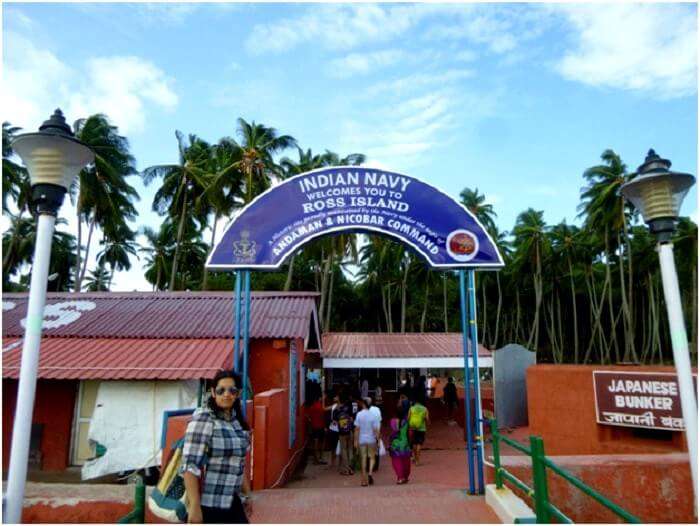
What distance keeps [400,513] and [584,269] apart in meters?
43.0

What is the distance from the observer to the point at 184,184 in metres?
26.9

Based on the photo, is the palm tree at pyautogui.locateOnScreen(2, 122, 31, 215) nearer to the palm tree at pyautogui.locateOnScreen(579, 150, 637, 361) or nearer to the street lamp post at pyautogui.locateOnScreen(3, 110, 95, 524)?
the street lamp post at pyautogui.locateOnScreen(3, 110, 95, 524)

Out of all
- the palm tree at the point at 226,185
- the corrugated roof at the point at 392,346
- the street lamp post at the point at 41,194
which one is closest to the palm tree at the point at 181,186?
the palm tree at the point at 226,185

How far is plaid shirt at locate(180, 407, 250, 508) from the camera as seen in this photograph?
3.00m

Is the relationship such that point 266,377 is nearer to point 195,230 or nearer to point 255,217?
point 255,217

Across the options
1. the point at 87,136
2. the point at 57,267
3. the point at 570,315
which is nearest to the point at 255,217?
the point at 87,136

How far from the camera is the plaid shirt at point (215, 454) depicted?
3.00 m

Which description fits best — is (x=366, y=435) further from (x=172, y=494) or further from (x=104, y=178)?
(x=104, y=178)

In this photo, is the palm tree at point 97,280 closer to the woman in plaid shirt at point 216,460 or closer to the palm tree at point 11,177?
the palm tree at point 11,177

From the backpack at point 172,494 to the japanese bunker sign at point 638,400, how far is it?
28.0 feet

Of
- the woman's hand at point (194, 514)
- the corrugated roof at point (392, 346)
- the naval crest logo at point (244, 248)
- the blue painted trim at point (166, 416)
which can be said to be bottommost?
the woman's hand at point (194, 514)

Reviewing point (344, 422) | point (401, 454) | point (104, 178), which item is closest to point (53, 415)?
point (344, 422)

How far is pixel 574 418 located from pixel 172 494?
9502 millimetres

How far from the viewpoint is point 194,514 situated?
9.39 feet
